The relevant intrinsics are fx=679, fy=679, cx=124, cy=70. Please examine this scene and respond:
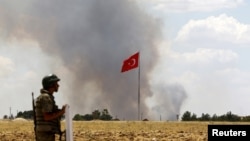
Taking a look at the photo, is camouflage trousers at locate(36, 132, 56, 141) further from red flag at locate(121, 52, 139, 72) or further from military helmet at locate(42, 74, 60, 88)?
red flag at locate(121, 52, 139, 72)

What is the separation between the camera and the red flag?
57.5 meters

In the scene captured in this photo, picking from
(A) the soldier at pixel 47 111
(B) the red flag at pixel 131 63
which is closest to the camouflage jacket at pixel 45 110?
(A) the soldier at pixel 47 111

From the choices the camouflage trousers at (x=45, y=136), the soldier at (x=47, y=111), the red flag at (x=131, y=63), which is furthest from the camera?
the red flag at (x=131, y=63)

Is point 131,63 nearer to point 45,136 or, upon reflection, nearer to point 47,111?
point 45,136

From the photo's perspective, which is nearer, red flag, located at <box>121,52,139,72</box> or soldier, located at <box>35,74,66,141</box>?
soldier, located at <box>35,74,66,141</box>

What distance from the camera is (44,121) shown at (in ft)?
38.4

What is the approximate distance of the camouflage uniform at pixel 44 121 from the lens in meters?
11.6

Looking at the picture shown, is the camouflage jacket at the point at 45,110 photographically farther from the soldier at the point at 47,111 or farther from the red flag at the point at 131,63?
the red flag at the point at 131,63

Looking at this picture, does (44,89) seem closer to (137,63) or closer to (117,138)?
(117,138)

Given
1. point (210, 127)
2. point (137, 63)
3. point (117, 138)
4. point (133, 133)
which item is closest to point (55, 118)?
point (210, 127)

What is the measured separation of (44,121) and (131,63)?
1822 inches

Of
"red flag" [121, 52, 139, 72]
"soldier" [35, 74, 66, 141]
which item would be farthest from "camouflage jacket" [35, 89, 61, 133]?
"red flag" [121, 52, 139, 72]

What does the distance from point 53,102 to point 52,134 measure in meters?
0.56

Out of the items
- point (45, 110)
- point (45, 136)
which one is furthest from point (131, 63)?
point (45, 110)
